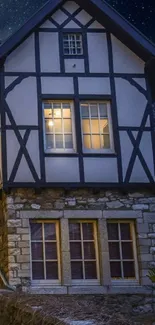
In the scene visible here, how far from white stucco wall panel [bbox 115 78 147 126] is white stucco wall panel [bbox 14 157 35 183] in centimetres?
270

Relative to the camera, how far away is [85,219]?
14.3 metres

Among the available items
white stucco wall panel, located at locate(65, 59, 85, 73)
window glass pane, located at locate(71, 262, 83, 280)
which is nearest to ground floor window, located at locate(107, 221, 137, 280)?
window glass pane, located at locate(71, 262, 83, 280)

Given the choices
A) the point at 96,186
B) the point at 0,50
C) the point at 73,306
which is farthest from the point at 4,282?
the point at 0,50

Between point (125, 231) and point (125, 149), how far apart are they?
6.79 ft

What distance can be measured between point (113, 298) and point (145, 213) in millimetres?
2294

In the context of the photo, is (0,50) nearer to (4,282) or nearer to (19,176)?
(19,176)

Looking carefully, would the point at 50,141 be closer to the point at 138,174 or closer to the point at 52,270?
the point at 138,174

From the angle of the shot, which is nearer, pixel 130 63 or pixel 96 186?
pixel 96 186

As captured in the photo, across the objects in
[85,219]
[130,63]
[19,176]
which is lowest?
[85,219]

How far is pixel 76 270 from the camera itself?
46.1ft

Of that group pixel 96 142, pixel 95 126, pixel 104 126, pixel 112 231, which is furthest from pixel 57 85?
pixel 112 231

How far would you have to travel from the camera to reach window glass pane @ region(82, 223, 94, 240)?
14.3m

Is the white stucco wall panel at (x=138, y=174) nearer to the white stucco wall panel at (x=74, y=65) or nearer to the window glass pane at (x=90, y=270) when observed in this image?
the window glass pane at (x=90, y=270)

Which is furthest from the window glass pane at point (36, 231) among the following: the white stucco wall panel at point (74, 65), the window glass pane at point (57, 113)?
the white stucco wall panel at point (74, 65)
